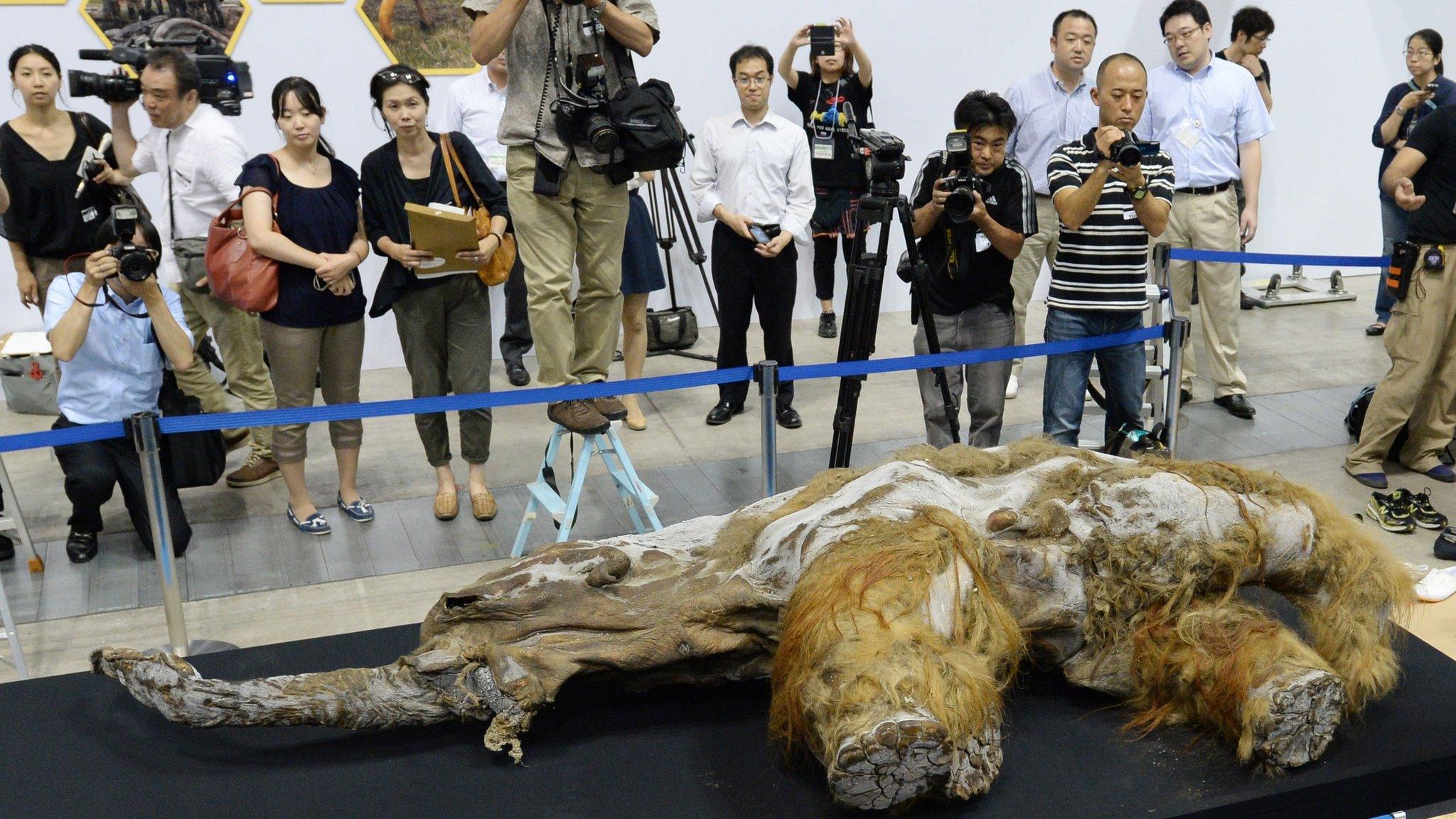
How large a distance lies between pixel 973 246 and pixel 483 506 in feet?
7.30

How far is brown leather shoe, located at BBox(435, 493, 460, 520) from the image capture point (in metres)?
5.18

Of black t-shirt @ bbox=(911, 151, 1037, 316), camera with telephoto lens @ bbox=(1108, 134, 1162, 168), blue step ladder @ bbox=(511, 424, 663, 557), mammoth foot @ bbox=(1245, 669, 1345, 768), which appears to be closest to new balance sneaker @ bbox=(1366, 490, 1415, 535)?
black t-shirt @ bbox=(911, 151, 1037, 316)

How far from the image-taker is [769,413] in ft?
14.1

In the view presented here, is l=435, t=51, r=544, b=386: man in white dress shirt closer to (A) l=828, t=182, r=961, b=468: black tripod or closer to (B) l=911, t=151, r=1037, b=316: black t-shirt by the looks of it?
(A) l=828, t=182, r=961, b=468: black tripod

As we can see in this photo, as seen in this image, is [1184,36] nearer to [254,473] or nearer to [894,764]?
[254,473]

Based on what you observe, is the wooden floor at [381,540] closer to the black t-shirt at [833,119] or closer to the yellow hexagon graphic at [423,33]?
the black t-shirt at [833,119]

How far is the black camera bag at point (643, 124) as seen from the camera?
4.20 metres

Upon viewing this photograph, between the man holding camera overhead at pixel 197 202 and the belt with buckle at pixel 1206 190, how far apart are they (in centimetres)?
455

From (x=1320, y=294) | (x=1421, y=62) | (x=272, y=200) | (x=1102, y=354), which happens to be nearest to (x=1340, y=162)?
(x=1320, y=294)

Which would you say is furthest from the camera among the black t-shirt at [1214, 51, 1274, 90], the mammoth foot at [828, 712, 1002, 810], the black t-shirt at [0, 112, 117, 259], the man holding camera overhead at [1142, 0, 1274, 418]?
the black t-shirt at [1214, 51, 1274, 90]

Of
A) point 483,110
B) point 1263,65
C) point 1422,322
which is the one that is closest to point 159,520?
point 483,110

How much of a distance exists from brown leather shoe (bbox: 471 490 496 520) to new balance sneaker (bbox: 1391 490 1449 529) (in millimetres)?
3667

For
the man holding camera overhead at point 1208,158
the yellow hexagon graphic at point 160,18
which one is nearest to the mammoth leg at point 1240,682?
the man holding camera overhead at point 1208,158

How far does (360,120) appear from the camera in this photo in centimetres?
716
